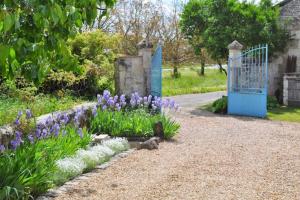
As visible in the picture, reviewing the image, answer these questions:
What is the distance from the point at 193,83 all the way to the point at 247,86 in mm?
12304

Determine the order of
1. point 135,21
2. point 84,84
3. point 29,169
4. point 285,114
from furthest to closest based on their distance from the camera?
point 135,21
point 285,114
point 84,84
point 29,169

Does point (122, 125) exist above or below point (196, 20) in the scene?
below

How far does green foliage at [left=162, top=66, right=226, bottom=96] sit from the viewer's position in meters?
23.1

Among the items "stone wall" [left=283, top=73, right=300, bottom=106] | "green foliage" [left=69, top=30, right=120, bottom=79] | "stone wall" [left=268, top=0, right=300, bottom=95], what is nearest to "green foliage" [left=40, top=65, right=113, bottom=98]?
"green foliage" [left=69, top=30, right=120, bottom=79]

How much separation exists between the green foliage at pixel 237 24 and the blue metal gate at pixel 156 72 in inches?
166

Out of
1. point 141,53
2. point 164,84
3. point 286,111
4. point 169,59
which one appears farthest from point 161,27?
point 141,53

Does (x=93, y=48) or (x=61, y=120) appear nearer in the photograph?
(x=61, y=120)

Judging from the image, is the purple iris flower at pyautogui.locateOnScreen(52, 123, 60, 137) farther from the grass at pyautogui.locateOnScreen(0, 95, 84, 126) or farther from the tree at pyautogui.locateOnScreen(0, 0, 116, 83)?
the tree at pyautogui.locateOnScreen(0, 0, 116, 83)

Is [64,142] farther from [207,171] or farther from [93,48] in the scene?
[93,48]

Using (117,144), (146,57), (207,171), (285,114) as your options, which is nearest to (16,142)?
(117,144)

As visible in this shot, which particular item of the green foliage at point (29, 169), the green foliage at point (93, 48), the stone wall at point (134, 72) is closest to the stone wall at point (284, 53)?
the green foliage at point (93, 48)

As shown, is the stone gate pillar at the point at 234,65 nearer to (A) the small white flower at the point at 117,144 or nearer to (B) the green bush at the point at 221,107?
(B) the green bush at the point at 221,107

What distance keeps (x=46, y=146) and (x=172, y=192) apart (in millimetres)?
1806

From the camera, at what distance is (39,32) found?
318 centimetres
